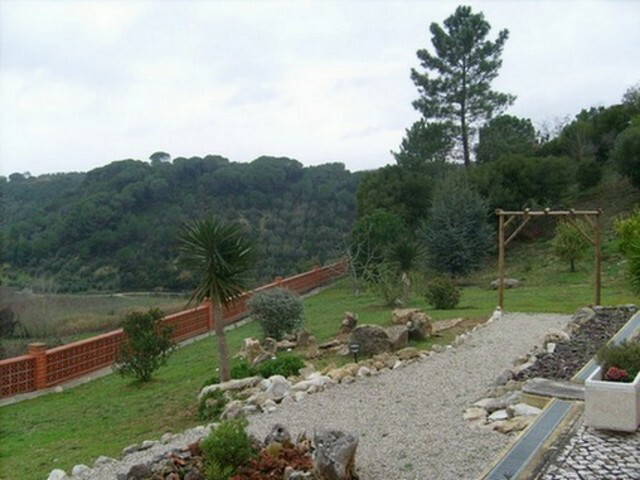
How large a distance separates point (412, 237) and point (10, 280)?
20.9 meters

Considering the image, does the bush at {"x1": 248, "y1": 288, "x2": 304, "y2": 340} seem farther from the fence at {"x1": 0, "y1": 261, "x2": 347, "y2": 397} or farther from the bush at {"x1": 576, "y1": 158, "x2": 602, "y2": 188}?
the bush at {"x1": 576, "y1": 158, "x2": 602, "y2": 188}

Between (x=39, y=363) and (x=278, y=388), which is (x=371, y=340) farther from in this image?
(x=39, y=363)

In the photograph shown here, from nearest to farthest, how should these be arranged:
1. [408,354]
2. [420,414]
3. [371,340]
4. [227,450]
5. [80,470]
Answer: [227,450] < [80,470] < [420,414] < [408,354] < [371,340]

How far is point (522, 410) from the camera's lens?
7301 millimetres

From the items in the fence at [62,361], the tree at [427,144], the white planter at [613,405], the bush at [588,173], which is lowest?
the fence at [62,361]

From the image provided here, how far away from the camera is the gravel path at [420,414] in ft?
20.0

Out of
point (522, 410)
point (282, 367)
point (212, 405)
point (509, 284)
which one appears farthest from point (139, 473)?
point (509, 284)

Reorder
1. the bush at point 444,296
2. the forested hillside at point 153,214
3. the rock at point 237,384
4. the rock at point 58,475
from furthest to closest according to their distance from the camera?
the forested hillside at point 153,214, the bush at point 444,296, the rock at point 237,384, the rock at point 58,475

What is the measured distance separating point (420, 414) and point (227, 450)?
2.84m

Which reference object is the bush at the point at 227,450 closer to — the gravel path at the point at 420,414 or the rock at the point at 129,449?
the gravel path at the point at 420,414

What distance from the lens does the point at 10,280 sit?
34.5 meters

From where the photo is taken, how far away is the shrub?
9086mm

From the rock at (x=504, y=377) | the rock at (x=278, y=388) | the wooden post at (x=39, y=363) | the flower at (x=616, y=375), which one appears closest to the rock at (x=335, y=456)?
the flower at (x=616, y=375)

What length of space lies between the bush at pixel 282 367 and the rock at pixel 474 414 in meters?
3.47
